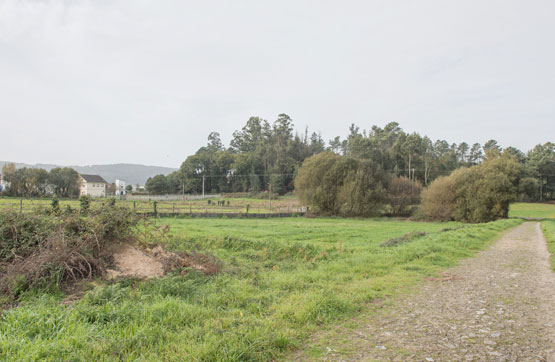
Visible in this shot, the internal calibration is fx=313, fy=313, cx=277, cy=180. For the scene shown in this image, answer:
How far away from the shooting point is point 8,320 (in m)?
4.45

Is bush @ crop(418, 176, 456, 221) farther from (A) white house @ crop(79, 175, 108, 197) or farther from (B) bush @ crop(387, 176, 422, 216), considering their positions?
(A) white house @ crop(79, 175, 108, 197)

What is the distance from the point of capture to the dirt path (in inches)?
158

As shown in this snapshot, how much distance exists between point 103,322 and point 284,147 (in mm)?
110129

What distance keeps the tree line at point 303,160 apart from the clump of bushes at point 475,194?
3620 cm

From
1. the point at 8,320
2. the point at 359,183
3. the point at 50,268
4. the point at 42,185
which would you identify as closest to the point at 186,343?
the point at 8,320

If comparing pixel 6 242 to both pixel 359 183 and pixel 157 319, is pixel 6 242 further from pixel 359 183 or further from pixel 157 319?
pixel 359 183

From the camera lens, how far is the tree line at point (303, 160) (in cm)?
8562

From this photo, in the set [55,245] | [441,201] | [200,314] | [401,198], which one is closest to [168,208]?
[55,245]

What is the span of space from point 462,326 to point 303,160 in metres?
109

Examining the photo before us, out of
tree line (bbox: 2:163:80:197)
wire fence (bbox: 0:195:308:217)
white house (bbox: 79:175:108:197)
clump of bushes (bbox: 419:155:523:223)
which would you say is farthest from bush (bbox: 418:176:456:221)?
white house (bbox: 79:175:108:197)

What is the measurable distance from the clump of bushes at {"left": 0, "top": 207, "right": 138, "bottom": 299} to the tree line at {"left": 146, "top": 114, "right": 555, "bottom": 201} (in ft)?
250

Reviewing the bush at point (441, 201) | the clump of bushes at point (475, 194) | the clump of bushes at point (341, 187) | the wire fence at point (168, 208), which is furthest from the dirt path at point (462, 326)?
the clump of bushes at point (341, 187)

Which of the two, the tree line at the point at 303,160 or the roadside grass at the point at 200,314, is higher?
the tree line at the point at 303,160

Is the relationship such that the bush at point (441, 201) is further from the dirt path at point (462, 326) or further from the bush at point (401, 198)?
the dirt path at point (462, 326)
